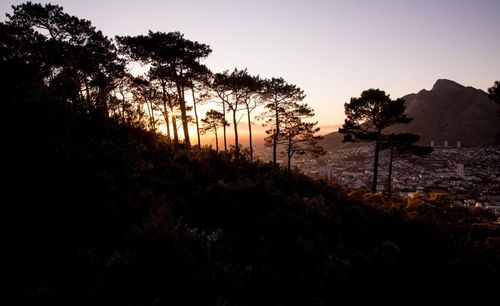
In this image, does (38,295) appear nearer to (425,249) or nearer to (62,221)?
(62,221)

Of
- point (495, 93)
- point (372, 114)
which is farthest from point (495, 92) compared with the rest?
point (372, 114)

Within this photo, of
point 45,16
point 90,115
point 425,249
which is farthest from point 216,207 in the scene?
point 45,16

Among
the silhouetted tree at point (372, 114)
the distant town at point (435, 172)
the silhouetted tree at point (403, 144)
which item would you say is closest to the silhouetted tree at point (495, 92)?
the silhouetted tree at point (372, 114)

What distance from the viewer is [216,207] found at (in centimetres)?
771

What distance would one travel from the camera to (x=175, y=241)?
505 centimetres

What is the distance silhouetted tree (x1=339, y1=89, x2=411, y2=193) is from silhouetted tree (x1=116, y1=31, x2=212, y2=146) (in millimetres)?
14813

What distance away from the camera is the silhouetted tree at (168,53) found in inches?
858

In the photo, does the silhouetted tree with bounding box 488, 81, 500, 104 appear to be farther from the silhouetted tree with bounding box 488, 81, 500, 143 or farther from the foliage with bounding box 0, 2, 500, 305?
the foliage with bounding box 0, 2, 500, 305

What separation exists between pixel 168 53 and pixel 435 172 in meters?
97.9

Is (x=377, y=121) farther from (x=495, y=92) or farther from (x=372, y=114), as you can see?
(x=495, y=92)

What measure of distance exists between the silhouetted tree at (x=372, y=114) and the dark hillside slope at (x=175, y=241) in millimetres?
16923

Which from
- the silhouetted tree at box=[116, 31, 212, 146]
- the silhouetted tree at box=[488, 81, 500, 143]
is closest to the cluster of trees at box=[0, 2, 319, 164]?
the silhouetted tree at box=[116, 31, 212, 146]

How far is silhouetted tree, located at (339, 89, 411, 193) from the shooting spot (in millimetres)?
23906

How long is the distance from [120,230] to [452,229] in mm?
13680
